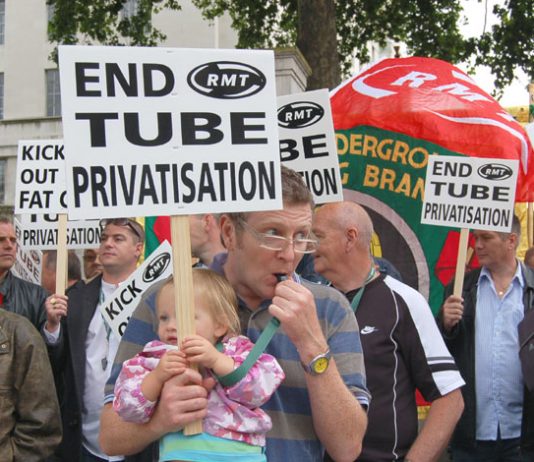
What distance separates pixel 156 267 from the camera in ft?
15.6

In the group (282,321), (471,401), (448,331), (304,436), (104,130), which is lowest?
(471,401)

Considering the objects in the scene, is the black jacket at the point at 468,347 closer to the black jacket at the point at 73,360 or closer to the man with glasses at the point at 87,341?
the man with glasses at the point at 87,341

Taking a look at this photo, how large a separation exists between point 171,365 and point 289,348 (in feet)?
1.29

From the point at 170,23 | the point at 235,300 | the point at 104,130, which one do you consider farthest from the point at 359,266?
the point at 170,23

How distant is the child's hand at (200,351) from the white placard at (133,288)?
93.8 inches

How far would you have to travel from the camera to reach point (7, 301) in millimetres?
5559

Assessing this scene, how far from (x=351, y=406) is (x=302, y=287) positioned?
352mm

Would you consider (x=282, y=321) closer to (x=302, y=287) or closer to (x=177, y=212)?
(x=302, y=287)

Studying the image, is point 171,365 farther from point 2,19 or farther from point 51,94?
point 2,19

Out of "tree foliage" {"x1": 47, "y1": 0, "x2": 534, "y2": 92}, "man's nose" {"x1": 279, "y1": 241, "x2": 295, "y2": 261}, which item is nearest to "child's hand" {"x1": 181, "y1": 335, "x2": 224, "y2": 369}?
"man's nose" {"x1": 279, "y1": 241, "x2": 295, "y2": 261}

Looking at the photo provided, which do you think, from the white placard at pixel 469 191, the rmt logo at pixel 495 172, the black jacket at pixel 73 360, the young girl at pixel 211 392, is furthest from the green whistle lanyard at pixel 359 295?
the rmt logo at pixel 495 172

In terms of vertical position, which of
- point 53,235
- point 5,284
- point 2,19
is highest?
point 2,19

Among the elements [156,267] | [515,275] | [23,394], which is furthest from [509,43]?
[23,394]

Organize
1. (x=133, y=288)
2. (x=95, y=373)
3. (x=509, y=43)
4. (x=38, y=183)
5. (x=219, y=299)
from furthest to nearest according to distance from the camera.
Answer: (x=509, y=43)
(x=38, y=183)
(x=95, y=373)
(x=133, y=288)
(x=219, y=299)
